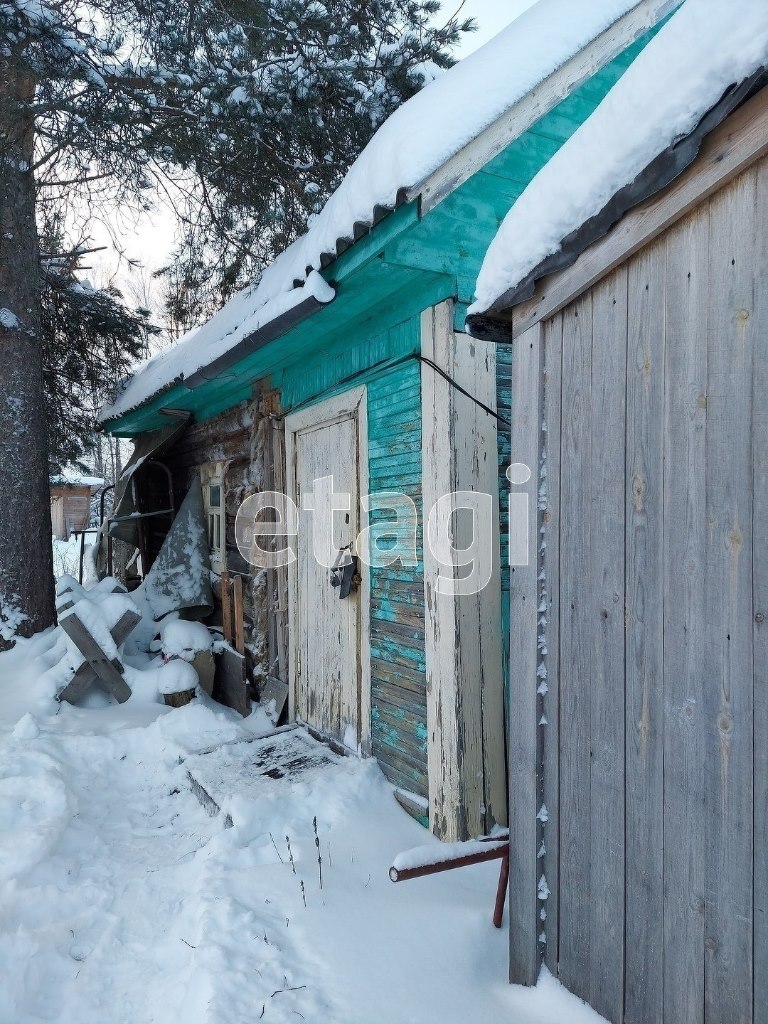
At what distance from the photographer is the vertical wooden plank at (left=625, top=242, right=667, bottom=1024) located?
5.17 ft

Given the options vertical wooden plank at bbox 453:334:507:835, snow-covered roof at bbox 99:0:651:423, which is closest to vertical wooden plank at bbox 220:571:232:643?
snow-covered roof at bbox 99:0:651:423

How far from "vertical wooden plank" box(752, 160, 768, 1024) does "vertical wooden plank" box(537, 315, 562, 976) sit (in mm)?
642

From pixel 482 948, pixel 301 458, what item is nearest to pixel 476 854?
pixel 482 948

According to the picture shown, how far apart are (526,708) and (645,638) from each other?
21.7 inches

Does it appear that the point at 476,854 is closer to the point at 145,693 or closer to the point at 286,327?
the point at 286,327

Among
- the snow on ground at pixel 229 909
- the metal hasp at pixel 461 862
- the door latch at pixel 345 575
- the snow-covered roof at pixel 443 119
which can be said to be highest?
the snow-covered roof at pixel 443 119

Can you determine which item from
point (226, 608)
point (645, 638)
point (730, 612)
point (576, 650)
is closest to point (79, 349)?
point (226, 608)

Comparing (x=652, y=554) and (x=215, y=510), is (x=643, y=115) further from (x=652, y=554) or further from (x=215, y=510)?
(x=215, y=510)

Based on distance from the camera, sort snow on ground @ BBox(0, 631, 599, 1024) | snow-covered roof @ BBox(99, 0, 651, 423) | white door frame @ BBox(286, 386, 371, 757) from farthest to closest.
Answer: white door frame @ BBox(286, 386, 371, 757) → snow-covered roof @ BBox(99, 0, 651, 423) → snow on ground @ BBox(0, 631, 599, 1024)

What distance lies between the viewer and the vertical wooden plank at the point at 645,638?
1575 mm

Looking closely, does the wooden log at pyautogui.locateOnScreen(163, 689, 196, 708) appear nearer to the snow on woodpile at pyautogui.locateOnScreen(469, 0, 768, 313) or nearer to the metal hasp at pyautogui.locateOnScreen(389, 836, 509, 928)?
the metal hasp at pyautogui.locateOnScreen(389, 836, 509, 928)

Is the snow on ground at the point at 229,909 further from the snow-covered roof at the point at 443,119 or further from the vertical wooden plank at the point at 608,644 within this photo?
the snow-covered roof at the point at 443,119

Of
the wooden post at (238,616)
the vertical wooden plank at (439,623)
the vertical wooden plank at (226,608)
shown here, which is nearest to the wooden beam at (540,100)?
the vertical wooden plank at (439,623)

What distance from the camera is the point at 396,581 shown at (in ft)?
11.9
